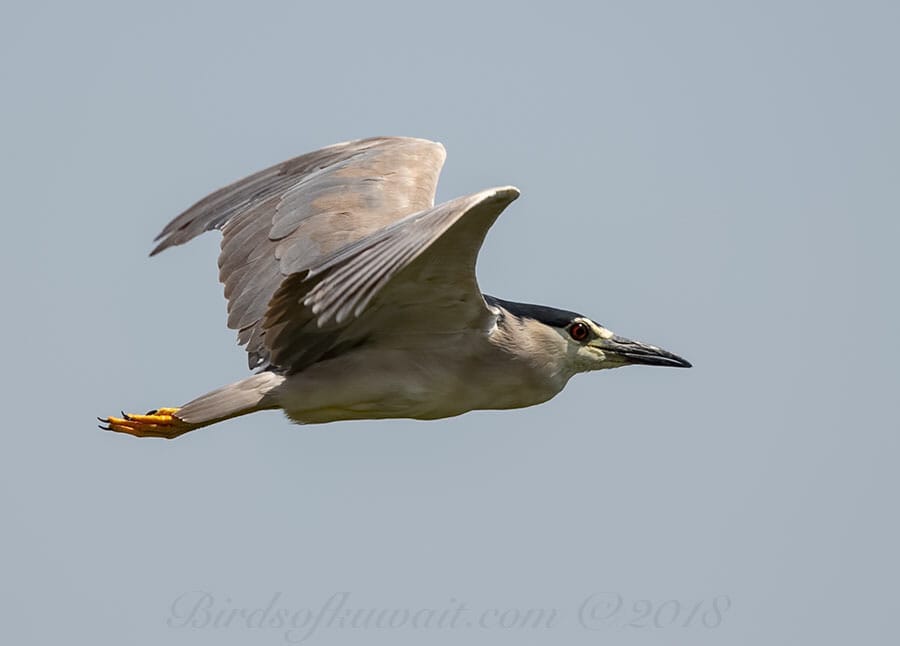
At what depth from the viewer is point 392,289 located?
7.25m

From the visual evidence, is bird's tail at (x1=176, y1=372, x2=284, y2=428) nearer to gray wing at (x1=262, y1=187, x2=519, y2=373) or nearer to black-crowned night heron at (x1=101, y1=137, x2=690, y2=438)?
black-crowned night heron at (x1=101, y1=137, x2=690, y2=438)

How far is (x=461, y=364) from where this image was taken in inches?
305

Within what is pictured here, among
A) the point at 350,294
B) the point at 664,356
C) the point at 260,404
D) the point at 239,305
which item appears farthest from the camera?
the point at 664,356

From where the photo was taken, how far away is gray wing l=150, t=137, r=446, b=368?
26.1 feet

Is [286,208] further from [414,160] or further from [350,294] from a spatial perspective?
[350,294]

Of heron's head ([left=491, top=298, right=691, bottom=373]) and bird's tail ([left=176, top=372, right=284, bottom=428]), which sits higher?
heron's head ([left=491, top=298, right=691, bottom=373])

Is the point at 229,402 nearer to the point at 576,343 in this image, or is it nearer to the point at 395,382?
the point at 395,382

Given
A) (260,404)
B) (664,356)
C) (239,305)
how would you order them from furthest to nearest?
(664,356) → (239,305) → (260,404)

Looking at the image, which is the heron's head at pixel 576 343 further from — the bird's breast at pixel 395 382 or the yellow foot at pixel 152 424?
the yellow foot at pixel 152 424

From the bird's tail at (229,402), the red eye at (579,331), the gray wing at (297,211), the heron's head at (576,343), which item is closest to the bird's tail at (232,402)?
the bird's tail at (229,402)

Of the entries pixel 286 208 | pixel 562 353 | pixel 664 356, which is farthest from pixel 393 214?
pixel 664 356

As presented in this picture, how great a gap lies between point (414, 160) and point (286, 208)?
923mm

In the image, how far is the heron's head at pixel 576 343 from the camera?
8.09 m

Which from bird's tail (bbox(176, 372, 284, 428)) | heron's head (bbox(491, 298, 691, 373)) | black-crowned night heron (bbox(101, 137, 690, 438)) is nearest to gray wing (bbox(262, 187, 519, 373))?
black-crowned night heron (bbox(101, 137, 690, 438))
